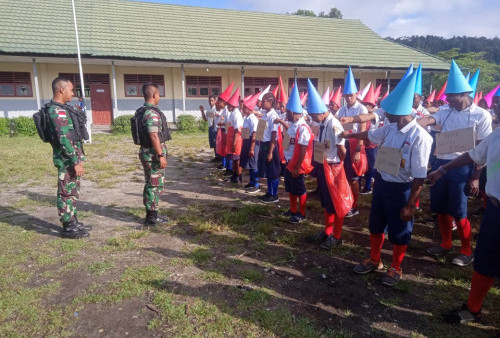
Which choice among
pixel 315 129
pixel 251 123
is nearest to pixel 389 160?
pixel 315 129

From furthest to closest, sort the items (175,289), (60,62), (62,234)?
(60,62) → (62,234) → (175,289)

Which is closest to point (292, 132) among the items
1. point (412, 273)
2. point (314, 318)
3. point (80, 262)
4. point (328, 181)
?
point (328, 181)

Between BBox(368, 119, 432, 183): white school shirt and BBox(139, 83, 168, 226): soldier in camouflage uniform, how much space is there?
281 cm

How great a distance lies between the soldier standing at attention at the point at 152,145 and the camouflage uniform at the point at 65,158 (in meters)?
0.84

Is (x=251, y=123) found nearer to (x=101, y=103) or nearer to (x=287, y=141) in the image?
(x=287, y=141)

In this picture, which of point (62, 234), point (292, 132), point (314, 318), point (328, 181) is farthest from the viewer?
point (292, 132)

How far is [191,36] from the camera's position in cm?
1908

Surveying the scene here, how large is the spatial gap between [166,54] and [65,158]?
1358 centimetres

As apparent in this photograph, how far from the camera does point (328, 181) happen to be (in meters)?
4.02

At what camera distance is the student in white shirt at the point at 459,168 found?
143 inches

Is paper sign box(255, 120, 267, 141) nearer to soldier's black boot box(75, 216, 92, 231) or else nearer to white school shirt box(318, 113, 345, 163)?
white school shirt box(318, 113, 345, 163)

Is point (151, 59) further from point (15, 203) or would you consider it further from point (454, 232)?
point (454, 232)

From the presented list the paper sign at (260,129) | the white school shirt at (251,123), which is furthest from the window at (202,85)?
the paper sign at (260,129)

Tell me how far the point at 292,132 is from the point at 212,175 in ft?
12.0
